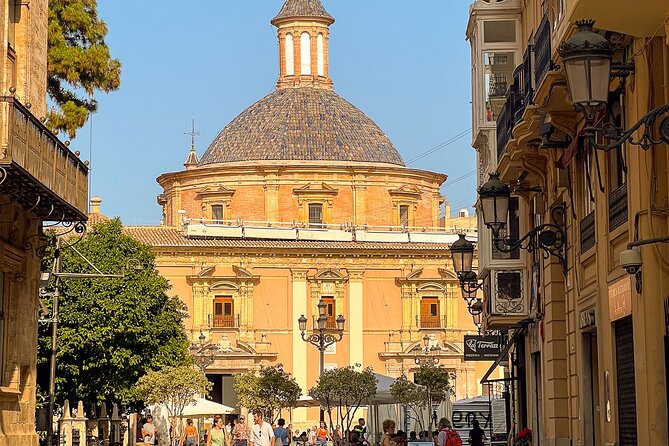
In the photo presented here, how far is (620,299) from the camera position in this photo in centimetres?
1445

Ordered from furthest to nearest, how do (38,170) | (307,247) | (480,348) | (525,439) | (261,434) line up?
(307,247) → (480,348) → (261,434) → (525,439) → (38,170)

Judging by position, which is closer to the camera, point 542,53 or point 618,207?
point 618,207

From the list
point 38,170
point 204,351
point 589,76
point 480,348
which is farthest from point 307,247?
point 589,76

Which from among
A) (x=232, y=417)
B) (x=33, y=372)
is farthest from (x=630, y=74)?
(x=232, y=417)

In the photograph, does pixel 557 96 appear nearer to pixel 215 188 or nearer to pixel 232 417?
pixel 232 417

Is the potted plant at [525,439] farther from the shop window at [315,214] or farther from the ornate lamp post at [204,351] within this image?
the shop window at [315,214]

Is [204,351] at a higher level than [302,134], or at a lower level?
lower

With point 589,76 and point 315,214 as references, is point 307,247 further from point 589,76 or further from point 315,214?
point 589,76

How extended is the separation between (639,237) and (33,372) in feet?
32.5

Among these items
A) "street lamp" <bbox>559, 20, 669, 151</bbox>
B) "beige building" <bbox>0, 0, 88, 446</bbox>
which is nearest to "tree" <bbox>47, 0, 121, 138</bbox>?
"beige building" <bbox>0, 0, 88, 446</bbox>

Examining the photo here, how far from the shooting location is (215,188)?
77875mm

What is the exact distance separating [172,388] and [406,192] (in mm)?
41977

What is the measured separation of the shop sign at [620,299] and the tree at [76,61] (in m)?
11.0

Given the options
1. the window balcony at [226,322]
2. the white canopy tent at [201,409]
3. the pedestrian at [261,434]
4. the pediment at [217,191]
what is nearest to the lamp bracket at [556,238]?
the pedestrian at [261,434]
